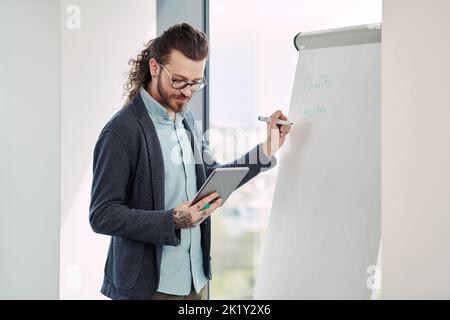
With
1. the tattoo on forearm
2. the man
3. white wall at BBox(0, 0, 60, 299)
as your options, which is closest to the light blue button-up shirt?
the man

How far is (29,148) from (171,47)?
705 millimetres

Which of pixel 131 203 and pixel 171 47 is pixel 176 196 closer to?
pixel 131 203

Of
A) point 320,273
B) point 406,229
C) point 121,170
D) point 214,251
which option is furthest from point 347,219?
point 214,251

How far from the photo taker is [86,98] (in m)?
2.04

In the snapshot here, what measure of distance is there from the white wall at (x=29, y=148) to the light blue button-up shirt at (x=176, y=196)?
536 mm

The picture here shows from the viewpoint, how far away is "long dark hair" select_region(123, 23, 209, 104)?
5.52ft

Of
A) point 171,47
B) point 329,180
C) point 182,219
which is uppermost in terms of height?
point 171,47

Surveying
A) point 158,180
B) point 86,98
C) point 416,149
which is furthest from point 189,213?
point 86,98

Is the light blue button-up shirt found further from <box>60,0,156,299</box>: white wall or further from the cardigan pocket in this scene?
<box>60,0,156,299</box>: white wall

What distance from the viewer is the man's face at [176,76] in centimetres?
168

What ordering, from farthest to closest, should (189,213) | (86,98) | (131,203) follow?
(86,98) → (131,203) → (189,213)

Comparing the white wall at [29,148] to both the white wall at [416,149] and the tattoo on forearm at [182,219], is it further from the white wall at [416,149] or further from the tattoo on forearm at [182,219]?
the white wall at [416,149]

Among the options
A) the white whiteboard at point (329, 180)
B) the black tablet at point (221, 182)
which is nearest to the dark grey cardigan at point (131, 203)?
the black tablet at point (221, 182)
